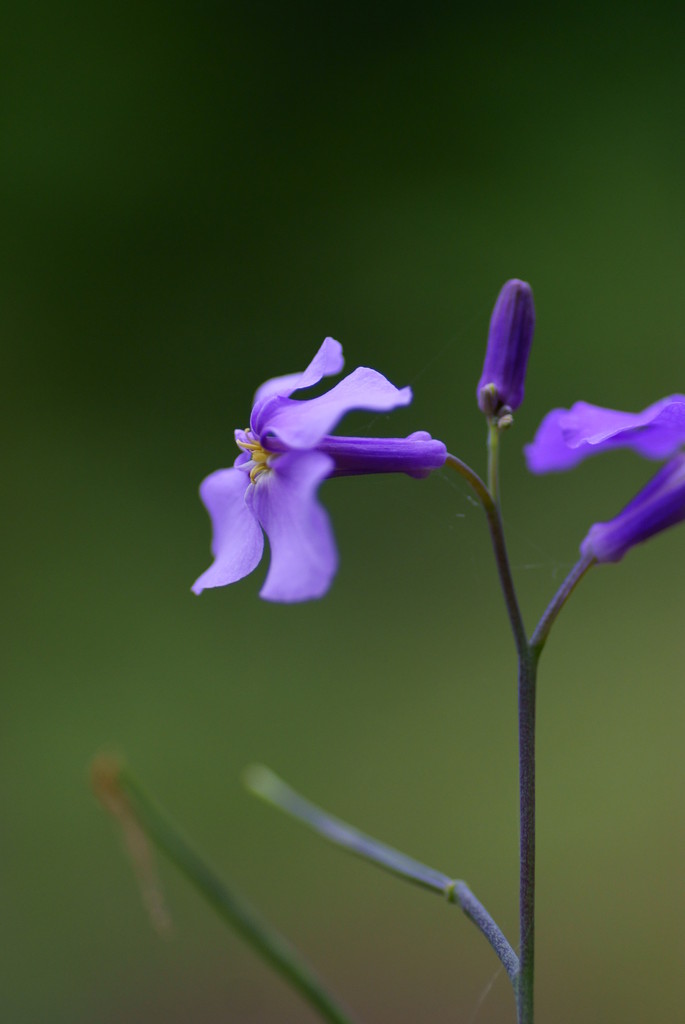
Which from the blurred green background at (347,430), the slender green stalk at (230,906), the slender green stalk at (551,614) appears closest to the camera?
the slender green stalk at (230,906)

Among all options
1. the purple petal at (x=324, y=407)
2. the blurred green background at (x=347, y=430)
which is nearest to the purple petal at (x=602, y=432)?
the purple petal at (x=324, y=407)

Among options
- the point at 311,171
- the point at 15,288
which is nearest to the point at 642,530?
the point at 311,171

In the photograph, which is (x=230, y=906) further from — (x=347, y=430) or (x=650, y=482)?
(x=347, y=430)

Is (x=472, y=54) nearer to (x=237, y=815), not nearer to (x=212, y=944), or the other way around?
(x=237, y=815)

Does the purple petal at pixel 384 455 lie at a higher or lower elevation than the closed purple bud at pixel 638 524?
higher

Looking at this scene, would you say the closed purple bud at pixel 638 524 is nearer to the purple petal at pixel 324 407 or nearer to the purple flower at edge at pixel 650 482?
the purple flower at edge at pixel 650 482

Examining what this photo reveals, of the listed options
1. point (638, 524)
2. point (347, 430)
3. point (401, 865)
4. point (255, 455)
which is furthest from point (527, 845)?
point (347, 430)
